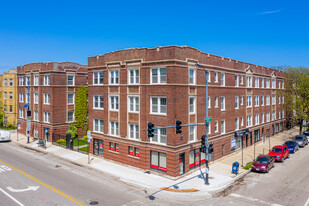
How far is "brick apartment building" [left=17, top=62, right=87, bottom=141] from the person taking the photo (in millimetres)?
37969

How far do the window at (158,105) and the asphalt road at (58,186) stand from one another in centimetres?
751

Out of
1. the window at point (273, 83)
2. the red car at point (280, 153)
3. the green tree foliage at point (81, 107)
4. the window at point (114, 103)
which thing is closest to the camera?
the window at point (114, 103)

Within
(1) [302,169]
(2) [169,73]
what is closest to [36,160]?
(2) [169,73]

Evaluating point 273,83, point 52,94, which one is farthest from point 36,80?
point 273,83

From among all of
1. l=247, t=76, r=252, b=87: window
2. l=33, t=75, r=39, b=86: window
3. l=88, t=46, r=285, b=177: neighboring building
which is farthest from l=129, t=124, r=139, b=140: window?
l=33, t=75, r=39, b=86: window

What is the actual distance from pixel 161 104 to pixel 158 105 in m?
0.33

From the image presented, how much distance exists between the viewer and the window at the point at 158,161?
2308 cm

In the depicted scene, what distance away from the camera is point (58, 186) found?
19.8 m

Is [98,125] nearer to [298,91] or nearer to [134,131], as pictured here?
[134,131]

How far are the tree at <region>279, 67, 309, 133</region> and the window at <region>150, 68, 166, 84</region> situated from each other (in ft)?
103

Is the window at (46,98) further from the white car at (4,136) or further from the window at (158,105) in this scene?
the window at (158,105)

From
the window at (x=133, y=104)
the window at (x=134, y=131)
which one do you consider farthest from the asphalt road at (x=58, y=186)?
the window at (x=133, y=104)

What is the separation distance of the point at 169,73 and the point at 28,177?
1621 cm

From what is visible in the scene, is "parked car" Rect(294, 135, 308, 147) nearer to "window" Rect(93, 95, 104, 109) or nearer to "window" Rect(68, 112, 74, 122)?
"window" Rect(93, 95, 104, 109)
